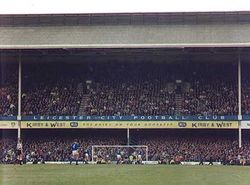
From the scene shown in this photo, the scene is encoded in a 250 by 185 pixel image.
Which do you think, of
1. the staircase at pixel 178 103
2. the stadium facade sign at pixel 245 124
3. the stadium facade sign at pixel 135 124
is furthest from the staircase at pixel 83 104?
the stadium facade sign at pixel 245 124

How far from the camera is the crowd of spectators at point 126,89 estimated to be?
1665 inches

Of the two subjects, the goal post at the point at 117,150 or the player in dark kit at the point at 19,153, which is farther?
the goal post at the point at 117,150

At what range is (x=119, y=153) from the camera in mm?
39781

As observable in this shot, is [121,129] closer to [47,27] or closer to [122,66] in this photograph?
[122,66]

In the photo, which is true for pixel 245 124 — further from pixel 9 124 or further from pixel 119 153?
pixel 9 124

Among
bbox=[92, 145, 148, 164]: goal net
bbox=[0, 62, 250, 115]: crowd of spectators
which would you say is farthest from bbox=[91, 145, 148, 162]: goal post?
bbox=[0, 62, 250, 115]: crowd of spectators

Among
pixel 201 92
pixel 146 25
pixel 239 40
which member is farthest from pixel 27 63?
pixel 239 40

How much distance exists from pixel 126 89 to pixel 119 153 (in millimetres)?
6287

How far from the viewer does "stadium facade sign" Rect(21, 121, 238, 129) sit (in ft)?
132

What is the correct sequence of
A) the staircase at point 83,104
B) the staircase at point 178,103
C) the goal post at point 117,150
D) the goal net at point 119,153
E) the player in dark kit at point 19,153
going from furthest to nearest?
the staircase at point 83,104 → the staircase at point 178,103 → the goal post at point 117,150 → the goal net at point 119,153 → the player in dark kit at point 19,153

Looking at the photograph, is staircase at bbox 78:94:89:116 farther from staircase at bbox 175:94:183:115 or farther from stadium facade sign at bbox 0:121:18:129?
staircase at bbox 175:94:183:115

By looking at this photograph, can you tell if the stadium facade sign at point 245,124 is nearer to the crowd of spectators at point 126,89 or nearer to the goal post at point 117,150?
the crowd of spectators at point 126,89

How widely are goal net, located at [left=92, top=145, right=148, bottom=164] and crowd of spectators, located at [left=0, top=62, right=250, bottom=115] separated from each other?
2.63 metres

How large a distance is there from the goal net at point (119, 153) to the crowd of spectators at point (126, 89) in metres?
2.63
